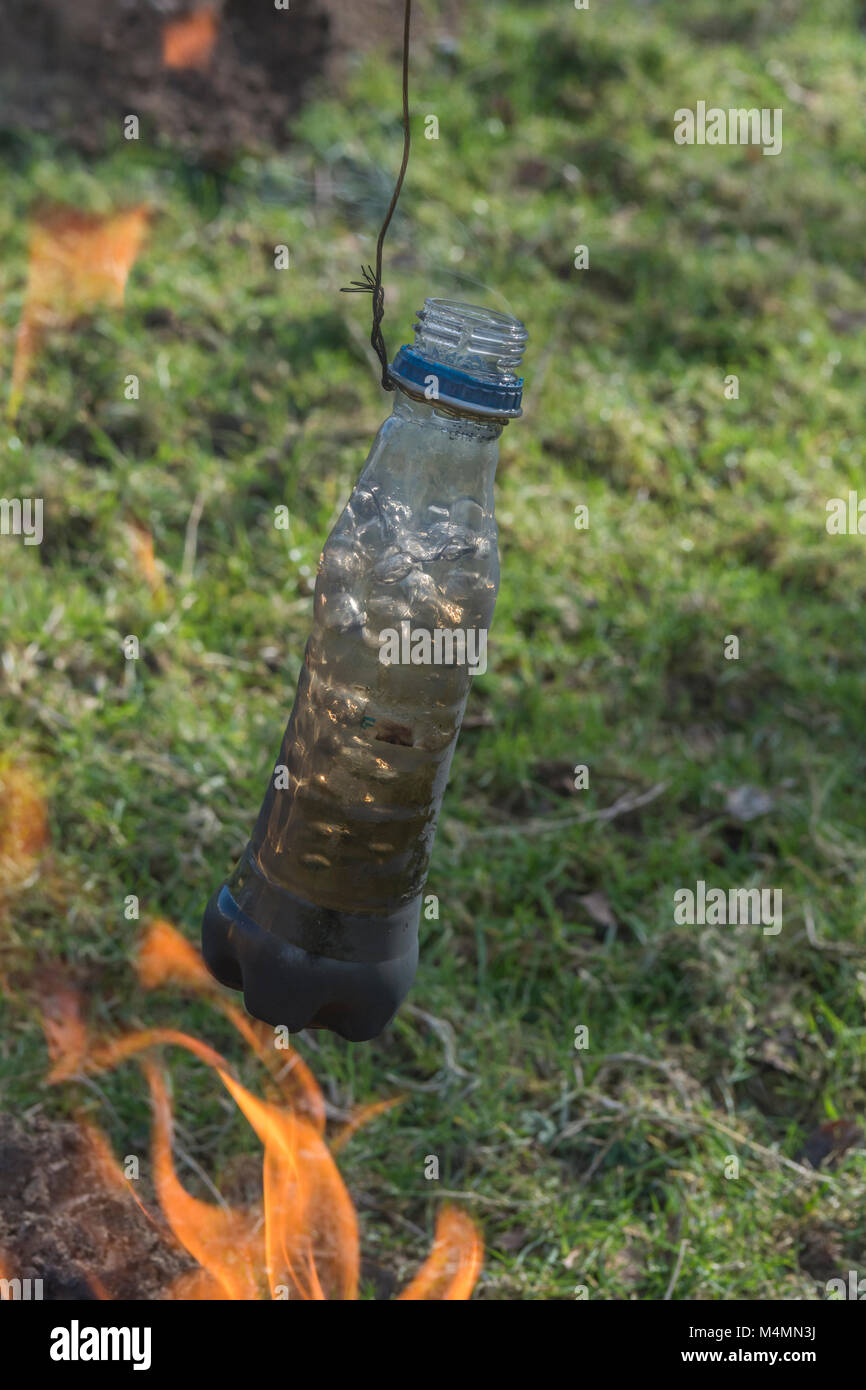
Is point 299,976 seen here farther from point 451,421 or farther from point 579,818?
point 579,818

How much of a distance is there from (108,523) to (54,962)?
5.19ft

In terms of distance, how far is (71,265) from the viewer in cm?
532

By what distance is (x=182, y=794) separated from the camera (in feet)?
11.9

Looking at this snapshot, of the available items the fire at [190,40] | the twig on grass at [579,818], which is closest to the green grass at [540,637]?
the twig on grass at [579,818]

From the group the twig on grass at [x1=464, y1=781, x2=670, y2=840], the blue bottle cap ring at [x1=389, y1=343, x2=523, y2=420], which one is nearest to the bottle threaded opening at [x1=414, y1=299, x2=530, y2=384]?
the blue bottle cap ring at [x1=389, y1=343, x2=523, y2=420]

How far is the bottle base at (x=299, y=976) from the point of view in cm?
219

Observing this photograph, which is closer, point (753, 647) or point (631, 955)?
point (631, 955)

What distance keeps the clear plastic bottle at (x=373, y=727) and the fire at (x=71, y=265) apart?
3.11 m

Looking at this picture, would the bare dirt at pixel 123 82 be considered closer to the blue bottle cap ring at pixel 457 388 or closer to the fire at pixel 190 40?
the fire at pixel 190 40

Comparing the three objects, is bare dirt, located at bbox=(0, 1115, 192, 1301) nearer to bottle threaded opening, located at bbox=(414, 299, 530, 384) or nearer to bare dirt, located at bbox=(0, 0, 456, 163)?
bottle threaded opening, located at bbox=(414, 299, 530, 384)

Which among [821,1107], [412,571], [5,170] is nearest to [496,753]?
[821,1107]

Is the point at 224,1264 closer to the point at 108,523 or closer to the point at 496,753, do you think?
the point at 496,753

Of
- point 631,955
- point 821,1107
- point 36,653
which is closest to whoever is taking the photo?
point 821,1107

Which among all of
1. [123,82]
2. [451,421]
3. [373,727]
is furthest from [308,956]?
[123,82]
